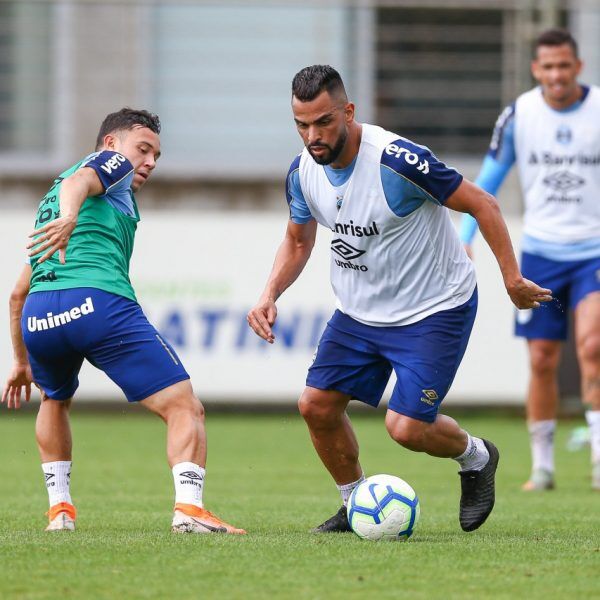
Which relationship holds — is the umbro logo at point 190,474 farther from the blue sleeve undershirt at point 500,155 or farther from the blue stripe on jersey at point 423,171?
the blue sleeve undershirt at point 500,155

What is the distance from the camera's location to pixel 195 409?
6117 mm

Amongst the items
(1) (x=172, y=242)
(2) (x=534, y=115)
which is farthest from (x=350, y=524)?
(1) (x=172, y=242)

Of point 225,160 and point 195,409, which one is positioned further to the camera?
point 225,160

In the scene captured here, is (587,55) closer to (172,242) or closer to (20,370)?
(172,242)

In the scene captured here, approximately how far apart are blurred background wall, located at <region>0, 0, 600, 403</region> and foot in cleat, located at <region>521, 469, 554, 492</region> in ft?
27.4

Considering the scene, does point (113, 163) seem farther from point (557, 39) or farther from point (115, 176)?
point (557, 39)

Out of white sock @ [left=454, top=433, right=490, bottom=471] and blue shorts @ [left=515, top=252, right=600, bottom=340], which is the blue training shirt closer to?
blue shorts @ [left=515, top=252, right=600, bottom=340]

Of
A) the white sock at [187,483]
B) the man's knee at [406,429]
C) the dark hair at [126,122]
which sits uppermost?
the dark hair at [126,122]

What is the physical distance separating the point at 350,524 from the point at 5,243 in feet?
31.6

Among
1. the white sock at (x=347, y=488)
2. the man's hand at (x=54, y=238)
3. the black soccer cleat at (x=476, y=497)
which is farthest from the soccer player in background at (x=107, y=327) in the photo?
the black soccer cleat at (x=476, y=497)

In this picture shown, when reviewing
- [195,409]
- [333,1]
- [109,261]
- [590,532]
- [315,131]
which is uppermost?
[333,1]

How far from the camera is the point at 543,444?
915 cm

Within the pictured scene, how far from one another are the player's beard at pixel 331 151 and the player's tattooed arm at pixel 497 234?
0.51 m

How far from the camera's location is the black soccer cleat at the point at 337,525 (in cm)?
640
